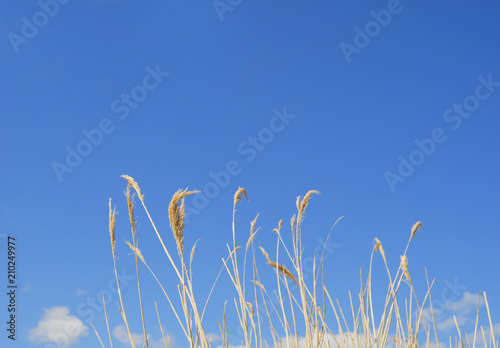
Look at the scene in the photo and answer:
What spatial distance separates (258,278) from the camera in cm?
301

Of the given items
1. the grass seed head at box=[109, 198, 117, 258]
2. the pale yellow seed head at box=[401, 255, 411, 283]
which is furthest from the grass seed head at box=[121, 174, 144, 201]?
the pale yellow seed head at box=[401, 255, 411, 283]

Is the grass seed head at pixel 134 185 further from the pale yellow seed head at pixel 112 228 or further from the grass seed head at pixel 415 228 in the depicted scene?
the grass seed head at pixel 415 228

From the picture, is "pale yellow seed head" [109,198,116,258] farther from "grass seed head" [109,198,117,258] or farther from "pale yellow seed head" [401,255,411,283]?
"pale yellow seed head" [401,255,411,283]

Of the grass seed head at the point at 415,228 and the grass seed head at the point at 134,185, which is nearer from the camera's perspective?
the grass seed head at the point at 134,185

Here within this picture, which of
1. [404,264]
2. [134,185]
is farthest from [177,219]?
[404,264]

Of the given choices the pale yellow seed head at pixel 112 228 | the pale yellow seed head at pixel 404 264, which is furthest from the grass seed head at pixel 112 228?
the pale yellow seed head at pixel 404 264

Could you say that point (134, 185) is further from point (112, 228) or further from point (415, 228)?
point (415, 228)

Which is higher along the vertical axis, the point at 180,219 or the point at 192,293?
the point at 180,219

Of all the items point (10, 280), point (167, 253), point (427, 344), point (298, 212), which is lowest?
point (427, 344)

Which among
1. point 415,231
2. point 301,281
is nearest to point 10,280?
point 301,281

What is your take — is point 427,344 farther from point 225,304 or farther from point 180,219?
point 180,219

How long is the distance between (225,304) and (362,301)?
0.83 m

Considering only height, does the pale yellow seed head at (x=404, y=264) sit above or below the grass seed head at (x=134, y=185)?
below

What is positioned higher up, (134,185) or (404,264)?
(134,185)
